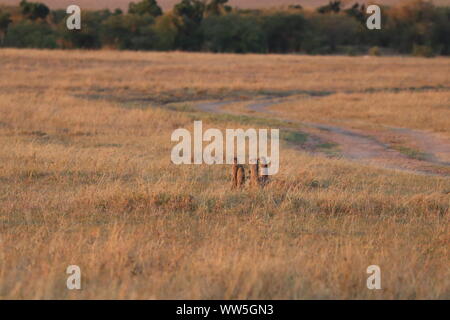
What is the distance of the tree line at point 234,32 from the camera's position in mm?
65875

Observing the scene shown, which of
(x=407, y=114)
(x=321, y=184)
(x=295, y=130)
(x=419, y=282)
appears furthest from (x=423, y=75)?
(x=419, y=282)

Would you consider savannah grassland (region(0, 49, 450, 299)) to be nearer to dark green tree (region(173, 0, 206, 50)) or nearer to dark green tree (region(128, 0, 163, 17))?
dark green tree (region(173, 0, 206, 50))

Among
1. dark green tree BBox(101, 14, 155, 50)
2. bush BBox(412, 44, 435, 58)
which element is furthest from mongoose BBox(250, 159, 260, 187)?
dark green tree BBox(101, 14, 155, 50)

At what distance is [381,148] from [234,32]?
54793mm

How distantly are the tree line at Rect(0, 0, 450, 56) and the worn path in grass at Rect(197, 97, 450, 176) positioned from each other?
47.1m

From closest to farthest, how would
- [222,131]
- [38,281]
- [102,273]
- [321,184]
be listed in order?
1. [38,281]
2. [102,273]
3. [321,184]
4. [222,131]

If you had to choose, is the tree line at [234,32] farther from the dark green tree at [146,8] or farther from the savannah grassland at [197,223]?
the savannah grassland at [197,223]

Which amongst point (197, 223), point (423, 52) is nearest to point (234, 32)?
point (423, 52)

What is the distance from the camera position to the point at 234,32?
68.6 metres

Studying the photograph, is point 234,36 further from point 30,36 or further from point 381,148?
point 381,148

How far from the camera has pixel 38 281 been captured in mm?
5027
